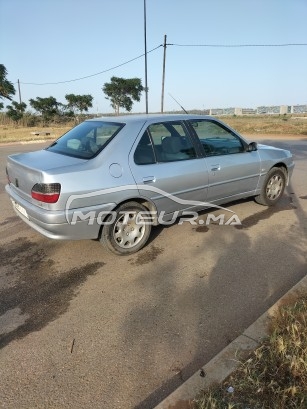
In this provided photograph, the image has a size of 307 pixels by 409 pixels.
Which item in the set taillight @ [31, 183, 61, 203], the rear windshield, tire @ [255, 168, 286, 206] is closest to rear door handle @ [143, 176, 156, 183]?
the rear windshield

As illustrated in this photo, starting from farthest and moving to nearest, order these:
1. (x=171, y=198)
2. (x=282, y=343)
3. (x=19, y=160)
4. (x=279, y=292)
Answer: (x=171, y=198) < (x=19, y=160) < (x=279, y=292) < (x=282, y=343)

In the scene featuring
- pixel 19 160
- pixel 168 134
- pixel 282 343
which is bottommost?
pixel 282 343

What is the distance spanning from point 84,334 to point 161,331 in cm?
62

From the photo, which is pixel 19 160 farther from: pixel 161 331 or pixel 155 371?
pixel 155 371

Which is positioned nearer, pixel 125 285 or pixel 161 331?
pixel 161 331

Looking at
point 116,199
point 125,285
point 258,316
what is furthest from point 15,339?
point 258,316

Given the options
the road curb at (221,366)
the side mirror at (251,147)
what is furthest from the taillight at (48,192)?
the side mirror at (251,147)

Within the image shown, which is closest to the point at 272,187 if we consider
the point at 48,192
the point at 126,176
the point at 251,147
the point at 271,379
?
the point at 251,147

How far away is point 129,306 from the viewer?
10.2 feet

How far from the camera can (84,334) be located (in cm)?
272

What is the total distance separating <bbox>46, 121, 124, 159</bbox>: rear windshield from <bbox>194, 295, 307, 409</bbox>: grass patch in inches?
99.4

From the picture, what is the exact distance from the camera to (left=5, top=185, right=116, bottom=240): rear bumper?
3.48 m

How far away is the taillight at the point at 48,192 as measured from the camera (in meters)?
3.36

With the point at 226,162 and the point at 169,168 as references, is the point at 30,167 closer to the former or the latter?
the point at 169,168
